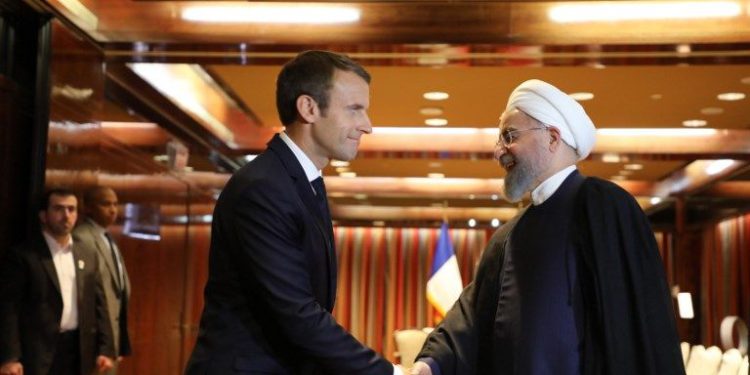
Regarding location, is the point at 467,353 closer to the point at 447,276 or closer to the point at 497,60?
the point at 497,60

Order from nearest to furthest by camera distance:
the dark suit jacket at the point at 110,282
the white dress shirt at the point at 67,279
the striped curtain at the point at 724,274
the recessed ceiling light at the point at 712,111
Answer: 1. the white dress shirt at the point at 67,279
2. the dark suit jacket at the point at 110,282
3. the recessed ceiling light at the point at 712,111
4. the striped curtain at the point at 724,274

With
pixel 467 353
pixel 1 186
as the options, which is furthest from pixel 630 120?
pixel 467 353

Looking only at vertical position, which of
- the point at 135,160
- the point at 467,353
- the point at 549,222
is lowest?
the point at 467,353

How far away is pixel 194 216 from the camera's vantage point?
11.4m

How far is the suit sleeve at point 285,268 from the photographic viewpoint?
2.38 m

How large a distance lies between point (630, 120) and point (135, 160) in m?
4.25

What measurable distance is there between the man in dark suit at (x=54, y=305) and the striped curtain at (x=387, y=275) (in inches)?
412

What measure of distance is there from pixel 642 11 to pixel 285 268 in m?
4.28

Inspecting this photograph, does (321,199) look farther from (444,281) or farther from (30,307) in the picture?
(444,281)

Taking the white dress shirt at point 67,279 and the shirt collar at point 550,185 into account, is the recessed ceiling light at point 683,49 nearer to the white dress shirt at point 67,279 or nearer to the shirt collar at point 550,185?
the shirt collar at point 550,185

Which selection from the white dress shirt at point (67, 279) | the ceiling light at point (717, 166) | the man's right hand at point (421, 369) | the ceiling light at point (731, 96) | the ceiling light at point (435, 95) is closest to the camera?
the man's right hand at point (421, 369)

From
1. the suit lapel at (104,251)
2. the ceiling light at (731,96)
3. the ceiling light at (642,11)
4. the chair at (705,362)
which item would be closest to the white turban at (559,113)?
the ceiling light at (642,11)

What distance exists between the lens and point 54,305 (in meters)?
5.86

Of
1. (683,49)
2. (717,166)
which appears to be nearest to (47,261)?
(683,49)
